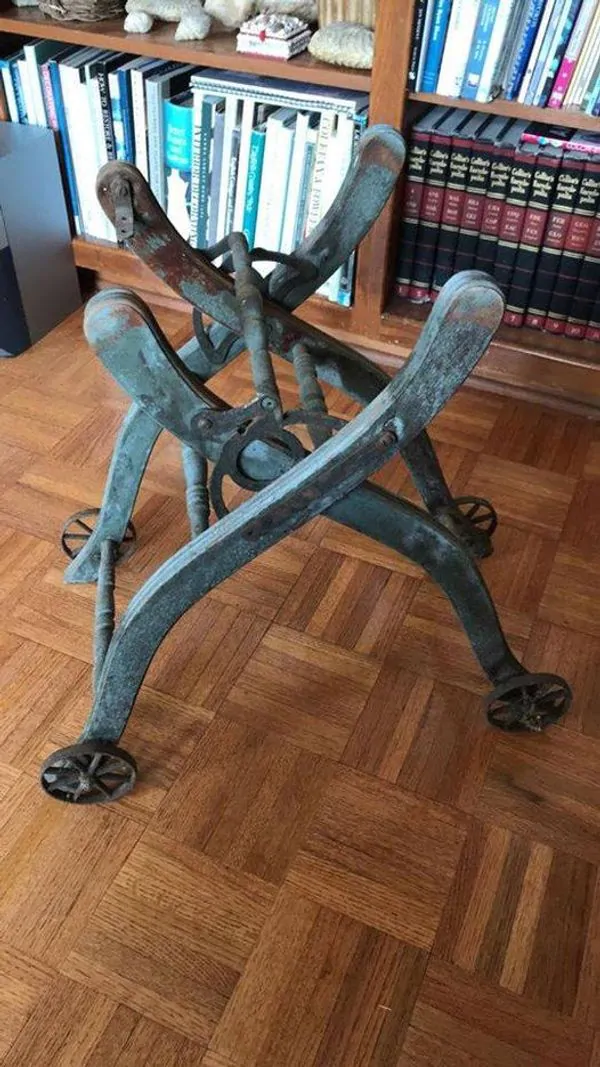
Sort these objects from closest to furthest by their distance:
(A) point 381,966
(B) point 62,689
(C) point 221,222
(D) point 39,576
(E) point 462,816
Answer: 1. (A) point 381,966
2. (E) point 462,816
3. (B) point 62,689
4. (D) point 39,576
5. (C) point 221,222

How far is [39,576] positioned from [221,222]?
0.85 metres

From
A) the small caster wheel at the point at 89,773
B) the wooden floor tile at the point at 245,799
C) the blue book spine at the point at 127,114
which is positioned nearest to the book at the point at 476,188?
the blue book spine at the point at 127,114

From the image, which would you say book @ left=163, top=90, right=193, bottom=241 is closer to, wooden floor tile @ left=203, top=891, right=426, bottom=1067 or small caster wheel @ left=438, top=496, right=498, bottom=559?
small caster wheel @ left=438, top=496, right=498, bottom=559

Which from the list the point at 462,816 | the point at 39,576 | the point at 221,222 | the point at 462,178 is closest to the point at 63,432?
the point at 39,576

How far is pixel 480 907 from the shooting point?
1.05 meters

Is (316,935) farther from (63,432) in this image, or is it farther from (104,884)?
(63,432)

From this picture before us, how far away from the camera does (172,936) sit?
1008 millimetres

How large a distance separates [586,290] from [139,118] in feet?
3.06

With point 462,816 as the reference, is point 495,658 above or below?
above

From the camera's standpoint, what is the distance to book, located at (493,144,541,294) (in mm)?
1531

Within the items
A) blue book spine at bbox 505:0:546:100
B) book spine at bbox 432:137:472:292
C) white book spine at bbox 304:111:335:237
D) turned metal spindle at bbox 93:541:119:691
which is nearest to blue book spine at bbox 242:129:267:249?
white book spine at bbox 304:111:335:237

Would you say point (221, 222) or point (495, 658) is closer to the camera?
point (495, 658)

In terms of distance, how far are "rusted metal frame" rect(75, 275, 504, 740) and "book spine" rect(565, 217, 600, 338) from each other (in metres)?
0.85

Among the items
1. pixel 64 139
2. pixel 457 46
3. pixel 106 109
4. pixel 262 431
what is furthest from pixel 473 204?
pixel 262 431
